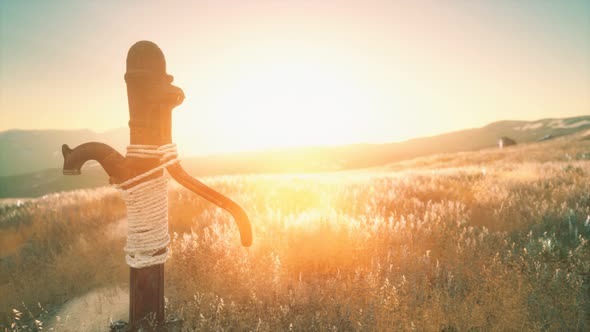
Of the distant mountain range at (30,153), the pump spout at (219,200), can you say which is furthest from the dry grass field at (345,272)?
the distant mountain range at (30,153)

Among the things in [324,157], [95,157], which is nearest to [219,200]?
[95,157]

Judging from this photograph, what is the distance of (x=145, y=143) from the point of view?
2.04 meters

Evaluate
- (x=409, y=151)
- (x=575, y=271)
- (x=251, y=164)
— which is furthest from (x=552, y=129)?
(x=575, y=271)

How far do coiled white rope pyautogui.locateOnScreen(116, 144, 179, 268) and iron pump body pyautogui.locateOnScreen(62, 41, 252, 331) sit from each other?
0.15ft

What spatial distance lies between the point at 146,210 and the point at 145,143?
18.5 inches

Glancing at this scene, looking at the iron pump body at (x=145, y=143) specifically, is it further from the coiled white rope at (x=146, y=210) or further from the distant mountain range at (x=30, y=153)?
the distant mountain range at (x=30, y=153)

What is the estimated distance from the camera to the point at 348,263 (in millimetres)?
→ 3498

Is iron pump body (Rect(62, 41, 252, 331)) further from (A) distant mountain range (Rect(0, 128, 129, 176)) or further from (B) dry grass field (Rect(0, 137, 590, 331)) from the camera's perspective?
(A) distant mountain range (Rect(0, 128, 129, 176))

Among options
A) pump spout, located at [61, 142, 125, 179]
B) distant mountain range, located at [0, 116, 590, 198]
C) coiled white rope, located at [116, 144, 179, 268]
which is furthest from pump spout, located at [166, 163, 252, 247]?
distant mountain range, located at [0, 116, 590, 198]

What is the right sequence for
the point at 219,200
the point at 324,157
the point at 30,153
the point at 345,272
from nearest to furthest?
the point at 219,200, the point at 345,272, the point at 324,157, the point at 30,153

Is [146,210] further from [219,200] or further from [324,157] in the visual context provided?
[324,157]

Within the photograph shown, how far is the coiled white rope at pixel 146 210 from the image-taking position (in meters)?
2.02

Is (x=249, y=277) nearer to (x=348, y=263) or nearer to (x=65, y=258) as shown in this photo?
(x=348, y=263)

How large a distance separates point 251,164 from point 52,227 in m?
83.5
